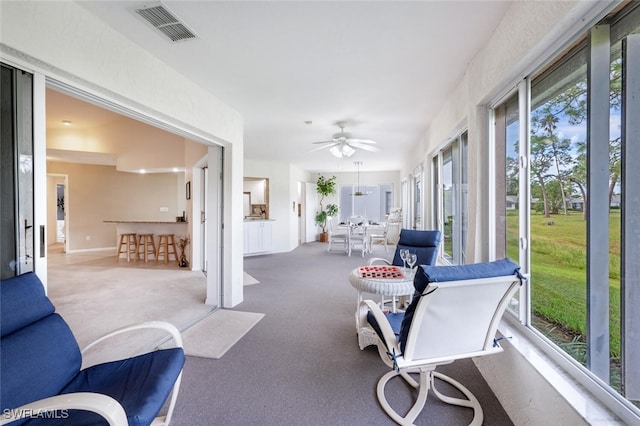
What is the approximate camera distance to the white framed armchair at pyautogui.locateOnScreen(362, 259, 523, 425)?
1.34 m

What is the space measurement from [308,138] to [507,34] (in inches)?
141

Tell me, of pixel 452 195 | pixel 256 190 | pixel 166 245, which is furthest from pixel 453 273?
Answer: pixel 256 190

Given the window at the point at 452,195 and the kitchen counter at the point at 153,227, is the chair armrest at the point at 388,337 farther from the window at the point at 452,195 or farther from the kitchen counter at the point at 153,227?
the kitchen counter at the point at 153,227

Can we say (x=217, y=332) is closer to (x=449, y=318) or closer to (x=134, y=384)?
(x=134, y=384)

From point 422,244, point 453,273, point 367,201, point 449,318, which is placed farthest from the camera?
point 367,201

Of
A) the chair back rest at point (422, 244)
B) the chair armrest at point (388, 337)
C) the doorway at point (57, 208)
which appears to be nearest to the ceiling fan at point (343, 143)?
the chair back rest at point (422, 244)

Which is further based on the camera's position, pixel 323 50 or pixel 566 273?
pixel 323 50

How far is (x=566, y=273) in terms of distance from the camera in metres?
1.50

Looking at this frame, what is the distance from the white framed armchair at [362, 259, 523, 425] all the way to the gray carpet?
16 cm

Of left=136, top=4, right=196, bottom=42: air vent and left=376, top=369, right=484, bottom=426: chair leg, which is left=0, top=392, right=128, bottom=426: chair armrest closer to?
left=376, top=369, right=484, bottom=426: chair leg

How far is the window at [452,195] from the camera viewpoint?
10.2 ft

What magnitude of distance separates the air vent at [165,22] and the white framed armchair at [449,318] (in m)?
2.22

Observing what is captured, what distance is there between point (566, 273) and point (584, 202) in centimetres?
42

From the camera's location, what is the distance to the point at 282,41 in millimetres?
2053
